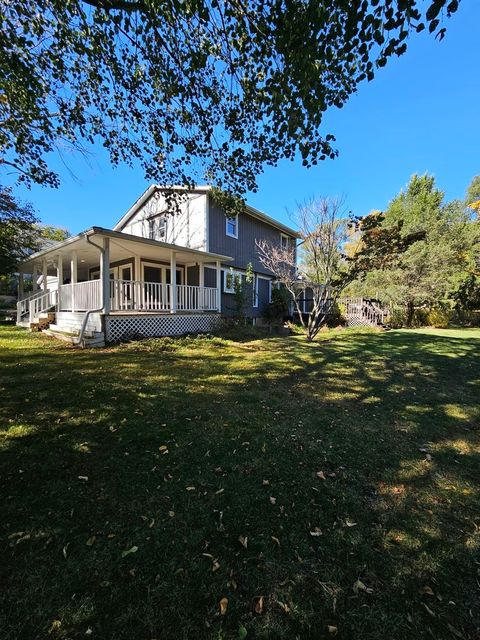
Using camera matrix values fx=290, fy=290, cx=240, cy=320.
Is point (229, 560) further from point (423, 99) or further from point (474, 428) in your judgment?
point (423, 99)

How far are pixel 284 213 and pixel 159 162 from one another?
22.3ft

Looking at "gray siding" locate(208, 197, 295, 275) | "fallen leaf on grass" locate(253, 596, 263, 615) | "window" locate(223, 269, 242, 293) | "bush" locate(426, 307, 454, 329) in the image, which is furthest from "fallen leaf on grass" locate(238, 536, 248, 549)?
"bush" locate(426, 307, 454, 329)

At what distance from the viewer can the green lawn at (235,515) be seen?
59.1 inches

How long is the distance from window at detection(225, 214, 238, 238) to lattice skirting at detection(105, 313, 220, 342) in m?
4.69

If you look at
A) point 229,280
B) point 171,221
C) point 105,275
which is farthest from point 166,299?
point 171,221

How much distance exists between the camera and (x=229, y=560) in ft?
5.97

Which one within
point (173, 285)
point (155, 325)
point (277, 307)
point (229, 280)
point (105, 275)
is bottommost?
point (155, 325)

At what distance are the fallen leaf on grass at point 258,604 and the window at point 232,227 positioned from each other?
14.2 metres

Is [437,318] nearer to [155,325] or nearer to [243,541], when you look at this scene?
[155,325]

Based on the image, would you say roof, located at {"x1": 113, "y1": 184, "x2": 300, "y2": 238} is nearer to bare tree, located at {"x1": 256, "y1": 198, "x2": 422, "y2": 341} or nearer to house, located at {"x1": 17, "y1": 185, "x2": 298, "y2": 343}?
house, located at {"x1": 17, "y1": 185, "x2": 298, "y2": 343}

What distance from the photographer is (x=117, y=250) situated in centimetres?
1223

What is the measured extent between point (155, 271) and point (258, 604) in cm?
1390

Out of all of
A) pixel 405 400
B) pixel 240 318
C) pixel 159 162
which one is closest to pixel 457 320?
pixel 240 318

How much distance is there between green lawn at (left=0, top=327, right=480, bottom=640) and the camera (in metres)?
1.50
